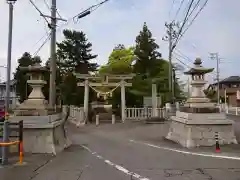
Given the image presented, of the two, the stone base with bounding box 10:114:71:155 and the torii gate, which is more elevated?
the torii gate

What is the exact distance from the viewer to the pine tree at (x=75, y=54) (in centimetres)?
4644

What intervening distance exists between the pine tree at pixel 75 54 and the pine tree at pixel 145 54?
6.05 meters

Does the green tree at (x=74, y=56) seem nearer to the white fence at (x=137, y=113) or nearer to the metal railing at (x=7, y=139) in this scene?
the white fence at (x=137, y=113)

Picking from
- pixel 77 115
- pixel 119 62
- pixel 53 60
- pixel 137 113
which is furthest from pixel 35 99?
pixel 119 62

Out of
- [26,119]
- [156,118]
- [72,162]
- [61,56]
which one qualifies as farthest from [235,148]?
[61,56]

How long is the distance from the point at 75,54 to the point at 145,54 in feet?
30.5

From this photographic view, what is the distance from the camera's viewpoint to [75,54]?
46.4m

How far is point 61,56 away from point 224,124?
35.5 metres

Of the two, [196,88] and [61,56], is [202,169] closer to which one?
[196,88]

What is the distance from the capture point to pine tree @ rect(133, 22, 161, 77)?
45.4 m

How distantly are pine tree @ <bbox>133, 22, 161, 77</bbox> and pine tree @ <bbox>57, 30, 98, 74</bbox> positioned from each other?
6052 mm

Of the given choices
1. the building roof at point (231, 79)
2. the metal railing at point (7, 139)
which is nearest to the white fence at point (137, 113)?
the metal railing at point (7, 139)

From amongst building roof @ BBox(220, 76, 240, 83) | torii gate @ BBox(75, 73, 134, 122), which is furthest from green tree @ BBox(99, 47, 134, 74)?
building roof @ BBox(220, 76, 240, 83)

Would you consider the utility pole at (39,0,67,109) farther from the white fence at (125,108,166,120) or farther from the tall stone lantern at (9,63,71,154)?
the white fence at (125,108,166,120)
